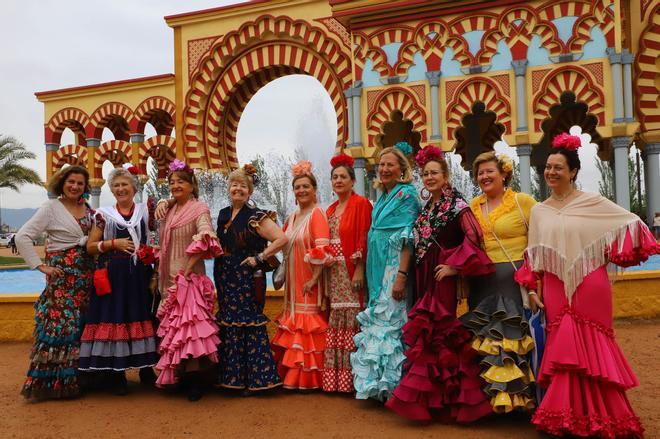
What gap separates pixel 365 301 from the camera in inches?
177

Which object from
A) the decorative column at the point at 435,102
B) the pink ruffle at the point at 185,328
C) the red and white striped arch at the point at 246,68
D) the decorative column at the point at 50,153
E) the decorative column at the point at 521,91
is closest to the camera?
the pink ruffle at the point at 185,328

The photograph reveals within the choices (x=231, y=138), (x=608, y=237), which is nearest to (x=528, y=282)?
(x=608, y=237)

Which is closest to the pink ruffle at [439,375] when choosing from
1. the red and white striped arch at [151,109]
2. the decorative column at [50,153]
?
the red and white striped arch at [151,109]

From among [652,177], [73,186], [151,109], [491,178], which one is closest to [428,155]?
[491,178]

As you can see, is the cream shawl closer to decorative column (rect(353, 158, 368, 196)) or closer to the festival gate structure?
the festival gate structure

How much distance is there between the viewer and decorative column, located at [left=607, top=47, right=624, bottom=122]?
1092cm

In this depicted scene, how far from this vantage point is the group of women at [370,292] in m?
3.37

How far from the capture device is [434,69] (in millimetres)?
12156

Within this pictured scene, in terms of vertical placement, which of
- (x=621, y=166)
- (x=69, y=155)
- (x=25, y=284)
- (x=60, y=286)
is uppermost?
(x=69, y=155)

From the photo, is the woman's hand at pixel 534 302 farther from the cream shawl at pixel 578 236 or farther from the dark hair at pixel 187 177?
the dark hair at pixel 187 177

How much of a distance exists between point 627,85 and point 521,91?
1921 millimetres

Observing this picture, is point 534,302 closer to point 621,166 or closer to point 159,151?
point 621,166

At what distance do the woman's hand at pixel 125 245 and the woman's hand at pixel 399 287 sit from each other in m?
2.11

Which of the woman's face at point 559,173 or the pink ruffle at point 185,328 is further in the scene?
the pink ruffle at point 185,328
